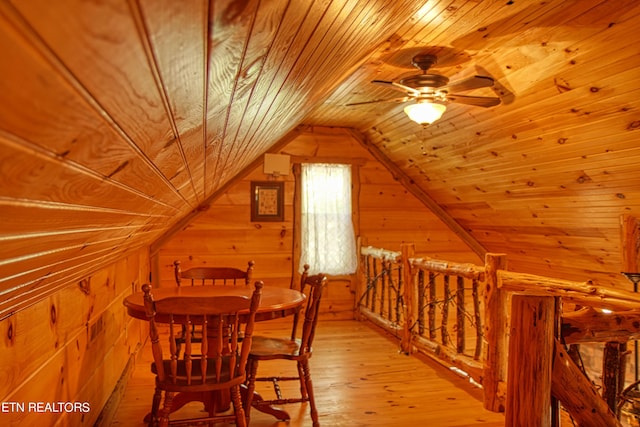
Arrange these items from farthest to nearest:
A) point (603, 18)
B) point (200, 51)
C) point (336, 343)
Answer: point (336, 343) < point (603, 18) < point (200, 51)

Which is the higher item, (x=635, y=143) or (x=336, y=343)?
(x=635, y=143)

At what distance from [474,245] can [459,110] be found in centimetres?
252

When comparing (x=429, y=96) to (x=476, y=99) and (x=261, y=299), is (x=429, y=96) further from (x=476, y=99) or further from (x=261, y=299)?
(x=261, y=299)

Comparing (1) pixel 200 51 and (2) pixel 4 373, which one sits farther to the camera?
(2) pixel 4 373

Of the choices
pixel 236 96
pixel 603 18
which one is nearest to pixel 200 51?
pixel 236 96

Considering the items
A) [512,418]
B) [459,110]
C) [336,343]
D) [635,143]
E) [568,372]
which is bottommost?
[336,343]

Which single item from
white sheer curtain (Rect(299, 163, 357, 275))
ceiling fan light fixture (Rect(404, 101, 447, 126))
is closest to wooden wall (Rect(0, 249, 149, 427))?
ceiling fan light fixture (Rect(404, 101, 447, 126))

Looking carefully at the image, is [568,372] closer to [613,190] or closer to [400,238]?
[613,190]

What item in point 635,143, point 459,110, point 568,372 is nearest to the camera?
point 568,372

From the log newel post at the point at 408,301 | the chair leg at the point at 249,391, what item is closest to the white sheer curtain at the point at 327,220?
the log newel post at the point at 408,301

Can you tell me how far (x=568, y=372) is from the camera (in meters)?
1.60

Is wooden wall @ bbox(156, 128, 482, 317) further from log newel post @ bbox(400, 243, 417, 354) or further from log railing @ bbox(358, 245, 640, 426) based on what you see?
log newel post @ bbox(400, 243, 417, 354)

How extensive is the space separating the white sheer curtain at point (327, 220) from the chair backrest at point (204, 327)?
315cm

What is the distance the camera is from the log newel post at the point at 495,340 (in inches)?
122
